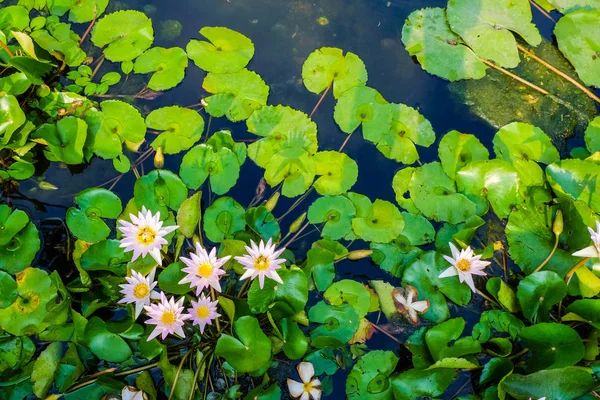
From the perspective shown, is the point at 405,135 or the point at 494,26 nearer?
the point at 405,135

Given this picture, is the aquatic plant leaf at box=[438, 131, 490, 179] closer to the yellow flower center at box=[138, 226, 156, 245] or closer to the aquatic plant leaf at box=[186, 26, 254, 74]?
the aquatic plant leaf at box=[186, 26, 254, 74]

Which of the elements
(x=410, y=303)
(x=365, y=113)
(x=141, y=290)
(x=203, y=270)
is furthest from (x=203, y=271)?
(x=365, y=113)

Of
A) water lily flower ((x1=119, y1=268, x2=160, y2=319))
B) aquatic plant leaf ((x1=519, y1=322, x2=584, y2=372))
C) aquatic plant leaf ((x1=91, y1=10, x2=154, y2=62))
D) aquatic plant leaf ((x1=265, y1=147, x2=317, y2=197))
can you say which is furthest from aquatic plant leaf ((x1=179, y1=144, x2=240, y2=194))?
aquatic plant leaf ((x1=519, y1=322, x2=584, y2=372))

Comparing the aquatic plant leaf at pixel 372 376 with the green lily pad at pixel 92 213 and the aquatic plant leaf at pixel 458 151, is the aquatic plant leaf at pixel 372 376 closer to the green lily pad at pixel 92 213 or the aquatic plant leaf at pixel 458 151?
the aquatic plant leaf at pixel 458 151

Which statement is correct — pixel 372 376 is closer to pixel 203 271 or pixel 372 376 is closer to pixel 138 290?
pixel 203 271

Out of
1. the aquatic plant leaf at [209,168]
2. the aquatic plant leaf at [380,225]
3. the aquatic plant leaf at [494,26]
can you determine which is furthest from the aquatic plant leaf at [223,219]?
the aquatic plant leaf at [494,26]
